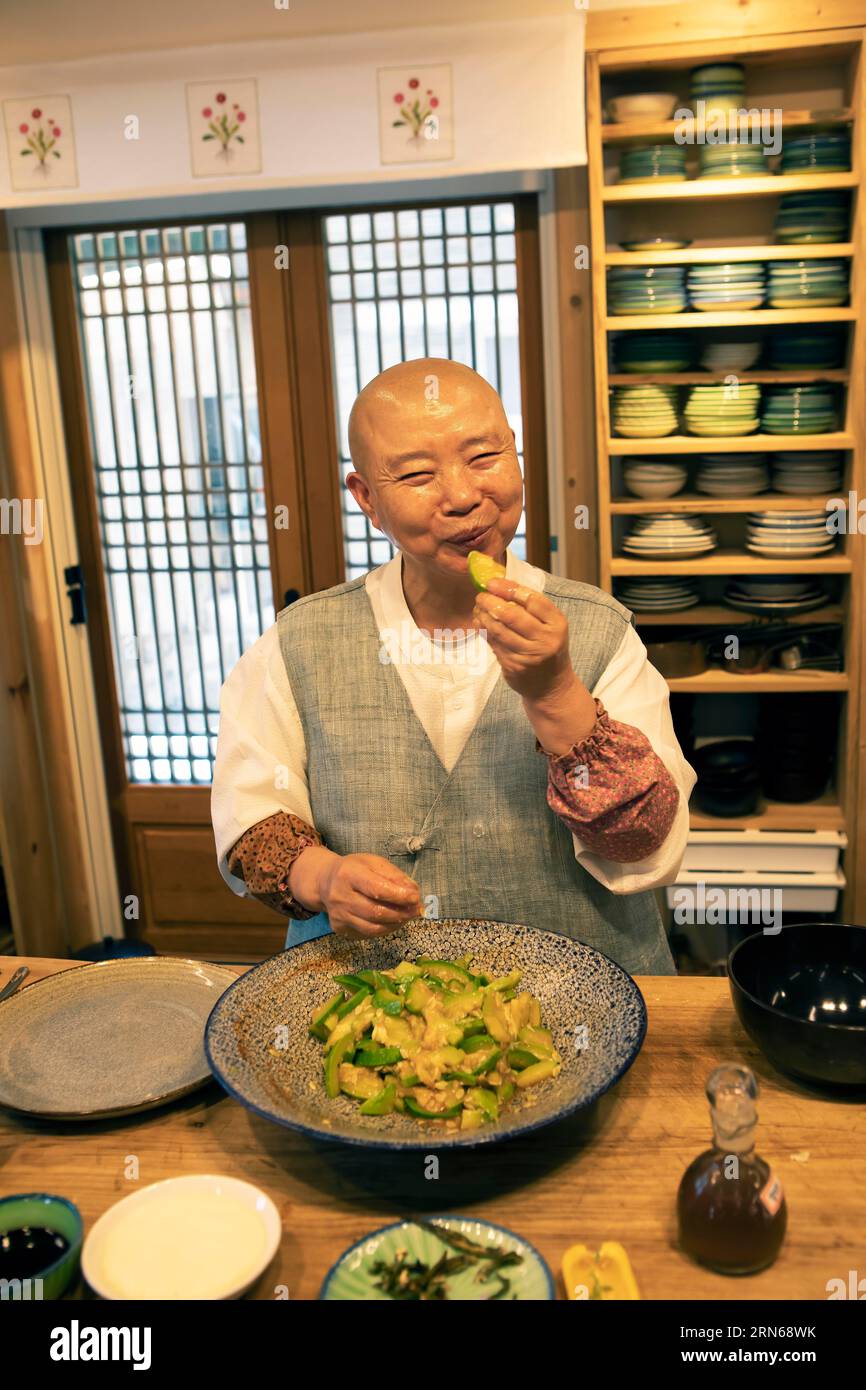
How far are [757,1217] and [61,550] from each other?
11.1ft

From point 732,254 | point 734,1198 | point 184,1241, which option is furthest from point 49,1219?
point 732,254

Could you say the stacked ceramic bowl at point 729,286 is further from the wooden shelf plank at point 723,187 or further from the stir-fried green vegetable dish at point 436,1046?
the stir-fried green vegetable dish at point 436,1046

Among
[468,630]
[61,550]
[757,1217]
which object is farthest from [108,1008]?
[61,550]

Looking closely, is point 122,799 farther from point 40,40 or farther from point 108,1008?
point 108,1008

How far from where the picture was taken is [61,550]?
396 cm

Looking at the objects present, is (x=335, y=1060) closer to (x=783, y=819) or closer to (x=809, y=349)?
(x=783, y=819)

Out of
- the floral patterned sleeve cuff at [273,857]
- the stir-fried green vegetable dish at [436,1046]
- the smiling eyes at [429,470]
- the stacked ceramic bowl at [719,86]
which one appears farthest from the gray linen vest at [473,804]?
the stacked ceramic bowl at [719,86]

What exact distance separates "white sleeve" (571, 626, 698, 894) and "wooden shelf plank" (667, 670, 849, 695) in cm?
168

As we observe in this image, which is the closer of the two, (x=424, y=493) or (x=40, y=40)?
(x=424, y=493)

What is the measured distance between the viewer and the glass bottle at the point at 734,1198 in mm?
1066

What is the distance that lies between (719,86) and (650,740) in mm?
2316

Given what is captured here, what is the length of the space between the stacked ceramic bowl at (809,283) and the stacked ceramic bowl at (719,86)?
432 millimetres

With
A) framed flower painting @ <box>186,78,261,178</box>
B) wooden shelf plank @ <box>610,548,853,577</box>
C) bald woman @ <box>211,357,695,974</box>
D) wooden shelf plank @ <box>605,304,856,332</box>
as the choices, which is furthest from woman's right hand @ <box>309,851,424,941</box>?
framed flower painting @ <box>186,78,261,178</box>

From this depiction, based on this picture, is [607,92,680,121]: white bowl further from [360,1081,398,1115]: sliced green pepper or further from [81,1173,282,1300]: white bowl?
[81,1173,282,1300]: white bowl
